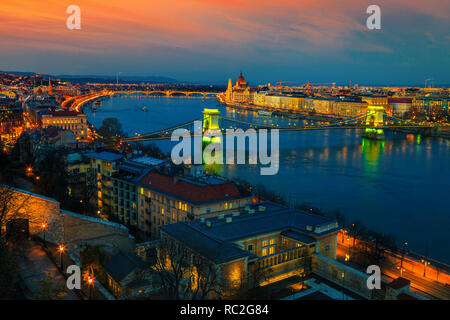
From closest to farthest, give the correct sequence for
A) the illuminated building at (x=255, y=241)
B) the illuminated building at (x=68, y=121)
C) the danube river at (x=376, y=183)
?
the illuminated building at (x=255, y=241), the danube river at (x=376, y=183), the illuminated building at (x=68, y=121)

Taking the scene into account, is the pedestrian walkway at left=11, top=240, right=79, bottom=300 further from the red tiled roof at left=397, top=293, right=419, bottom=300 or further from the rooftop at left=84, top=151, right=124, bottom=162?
the rooftop at left=84, top=151, right=124, bottom=162

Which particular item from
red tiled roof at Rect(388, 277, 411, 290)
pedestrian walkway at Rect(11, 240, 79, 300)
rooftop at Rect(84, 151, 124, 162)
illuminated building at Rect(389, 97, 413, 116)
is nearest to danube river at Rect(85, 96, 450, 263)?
red tiled roof at Rect(388, 277, 411, 290)

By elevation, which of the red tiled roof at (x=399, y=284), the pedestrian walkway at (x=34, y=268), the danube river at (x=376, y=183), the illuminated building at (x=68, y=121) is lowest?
the danube river at (x=376, y=183)

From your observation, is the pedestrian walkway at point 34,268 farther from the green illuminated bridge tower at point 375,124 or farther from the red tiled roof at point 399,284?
the green illuminated bridge tower at point 375,124

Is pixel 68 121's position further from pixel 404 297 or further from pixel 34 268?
pixel 404 297

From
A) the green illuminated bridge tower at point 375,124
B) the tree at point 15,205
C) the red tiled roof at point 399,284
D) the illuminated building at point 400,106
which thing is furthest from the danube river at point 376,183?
the illuminated building at point 400,106
